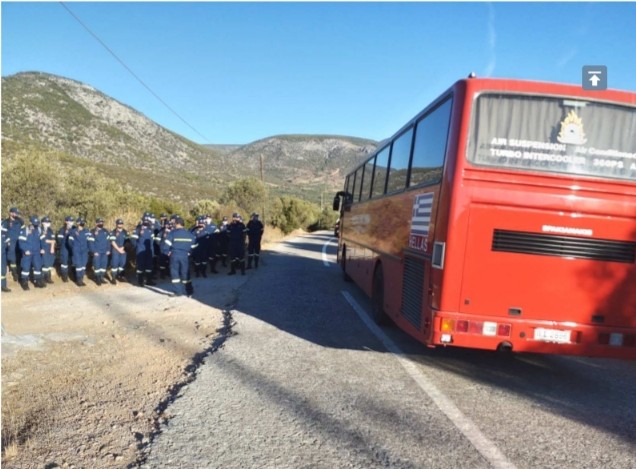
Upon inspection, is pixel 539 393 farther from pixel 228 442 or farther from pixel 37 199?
pixel 37 199

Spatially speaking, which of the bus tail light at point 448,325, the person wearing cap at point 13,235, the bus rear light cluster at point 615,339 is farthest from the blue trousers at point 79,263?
the bus rear light cluster at point 615,339

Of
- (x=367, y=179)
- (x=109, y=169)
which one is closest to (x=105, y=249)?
(x=367, y=179)

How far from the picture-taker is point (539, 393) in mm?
5270

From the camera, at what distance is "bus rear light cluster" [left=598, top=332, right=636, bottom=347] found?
5148 millimetres

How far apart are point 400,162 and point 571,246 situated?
9.99 ft

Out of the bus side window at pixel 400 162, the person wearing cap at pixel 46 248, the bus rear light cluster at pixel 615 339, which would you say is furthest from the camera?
the person wearing cap at pixel 46 248

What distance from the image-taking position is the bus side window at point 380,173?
339 inches

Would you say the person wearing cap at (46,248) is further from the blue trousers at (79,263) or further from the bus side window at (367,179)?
the bus side window at (367,179)

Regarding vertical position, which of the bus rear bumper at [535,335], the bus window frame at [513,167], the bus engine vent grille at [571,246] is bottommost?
the bus rear bumper at [535,335]

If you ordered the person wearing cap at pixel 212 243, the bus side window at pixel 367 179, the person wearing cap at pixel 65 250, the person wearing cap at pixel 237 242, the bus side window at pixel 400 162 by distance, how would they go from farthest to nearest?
the person wearing cap at pixel 212 243, the person wearing cap at pixel 237 242, the person wearing cap at pixel 65 250, the bus side window at pixel 367 179, the bus side window at pixel 400 162

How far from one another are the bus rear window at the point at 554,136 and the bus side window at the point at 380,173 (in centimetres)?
341

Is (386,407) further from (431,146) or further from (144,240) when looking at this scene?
(144,240)

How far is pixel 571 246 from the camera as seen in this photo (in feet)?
16.7

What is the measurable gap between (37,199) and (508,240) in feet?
66.3
